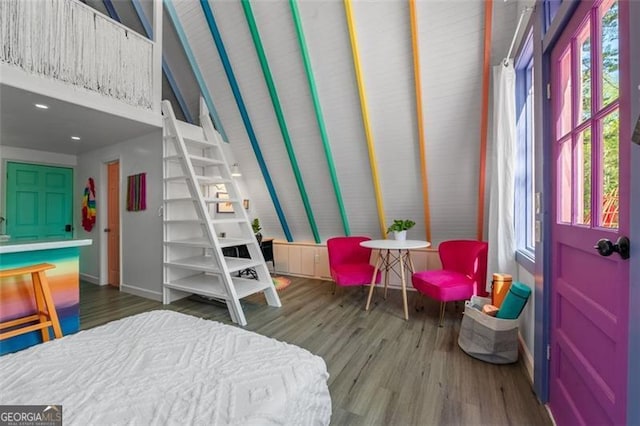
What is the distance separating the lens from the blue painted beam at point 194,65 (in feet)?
11.4

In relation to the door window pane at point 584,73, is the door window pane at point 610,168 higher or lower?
lower

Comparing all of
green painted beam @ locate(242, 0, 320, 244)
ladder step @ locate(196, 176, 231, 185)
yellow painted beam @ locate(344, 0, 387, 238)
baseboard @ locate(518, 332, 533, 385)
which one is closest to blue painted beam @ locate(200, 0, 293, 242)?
green painted beam @ locate(242, 0, 320, 244)

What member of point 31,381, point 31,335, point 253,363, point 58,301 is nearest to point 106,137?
point 58,301

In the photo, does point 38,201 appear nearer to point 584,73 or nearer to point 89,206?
point 89,206

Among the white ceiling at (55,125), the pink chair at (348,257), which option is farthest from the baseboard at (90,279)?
the pink chair at (348,257)

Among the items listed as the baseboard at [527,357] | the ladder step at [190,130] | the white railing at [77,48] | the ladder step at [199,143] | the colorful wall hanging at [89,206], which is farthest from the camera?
the colorful wall hanging at [89,206]

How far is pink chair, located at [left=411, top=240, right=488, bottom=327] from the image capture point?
2.68 meters

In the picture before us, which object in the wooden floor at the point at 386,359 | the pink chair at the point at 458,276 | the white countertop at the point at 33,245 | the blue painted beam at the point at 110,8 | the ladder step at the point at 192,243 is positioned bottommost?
the wooden floor at the point at 386,359

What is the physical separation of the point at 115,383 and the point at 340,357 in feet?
5.19

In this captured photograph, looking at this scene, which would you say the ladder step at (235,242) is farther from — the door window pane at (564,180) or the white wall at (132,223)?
the door window pane at (564,180)

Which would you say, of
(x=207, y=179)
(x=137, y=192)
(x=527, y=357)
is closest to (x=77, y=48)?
(x=207, y=179)

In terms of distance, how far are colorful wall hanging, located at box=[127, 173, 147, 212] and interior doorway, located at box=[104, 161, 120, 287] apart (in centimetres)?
44

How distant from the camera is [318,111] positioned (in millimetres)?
3346

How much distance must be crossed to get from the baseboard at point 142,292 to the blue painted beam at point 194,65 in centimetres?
256
